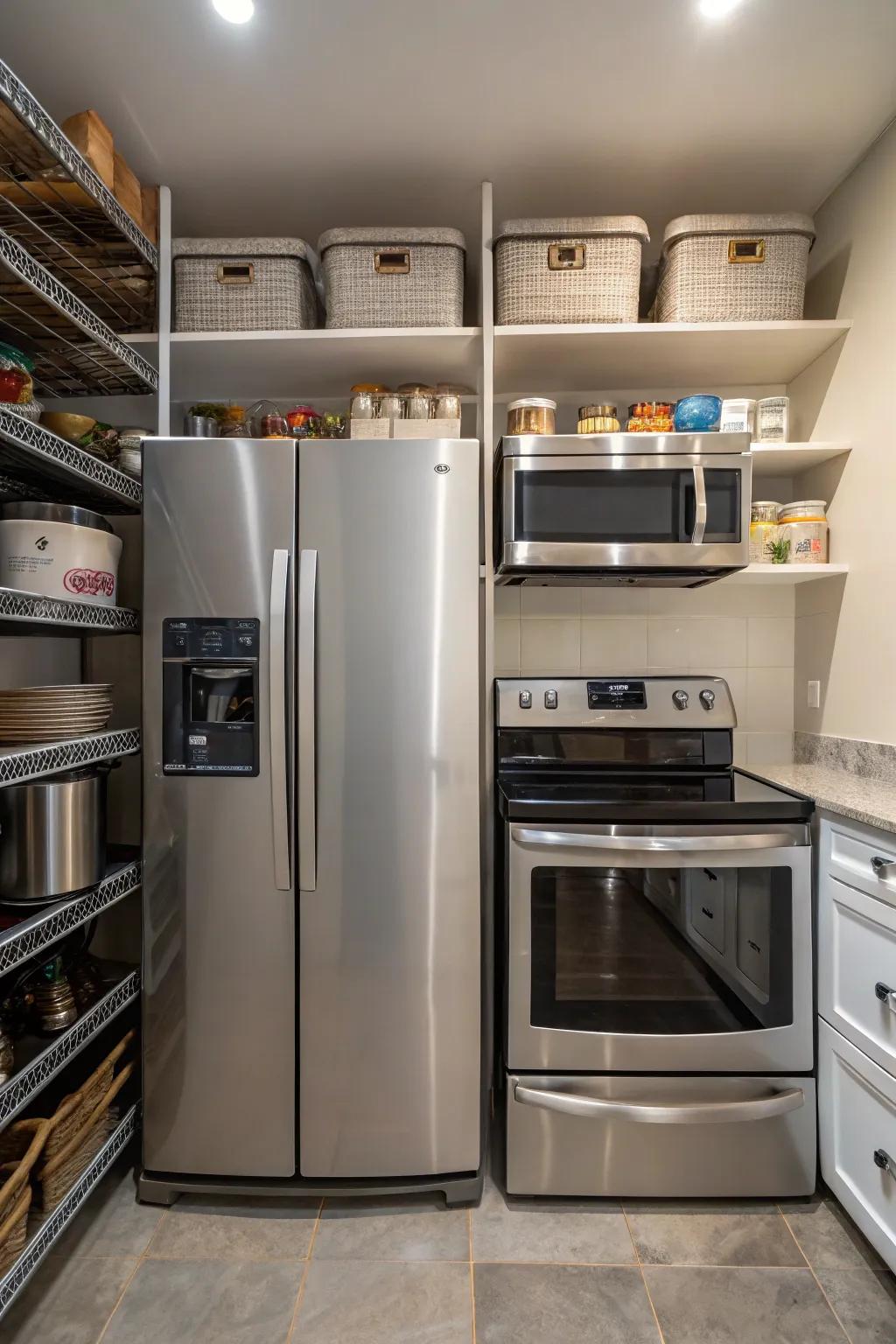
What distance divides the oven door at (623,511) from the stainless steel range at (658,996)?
1.97ft

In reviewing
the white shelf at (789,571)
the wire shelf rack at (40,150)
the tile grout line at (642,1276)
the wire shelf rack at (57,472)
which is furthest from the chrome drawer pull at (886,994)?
the wire shelf rack at (40,150)

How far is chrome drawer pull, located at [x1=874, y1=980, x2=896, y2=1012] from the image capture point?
135 cm

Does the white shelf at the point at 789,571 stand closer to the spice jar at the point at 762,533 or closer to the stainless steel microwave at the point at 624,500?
the spice jar at the point at 762,533

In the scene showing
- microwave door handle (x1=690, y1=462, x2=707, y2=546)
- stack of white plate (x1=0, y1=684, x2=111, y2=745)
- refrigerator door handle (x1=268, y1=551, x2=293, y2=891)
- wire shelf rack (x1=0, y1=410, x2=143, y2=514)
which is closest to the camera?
wire shelf rack (x1=0, y1=410, x2=143, y2=514)

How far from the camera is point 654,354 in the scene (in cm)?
199

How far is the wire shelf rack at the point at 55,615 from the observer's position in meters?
1.24

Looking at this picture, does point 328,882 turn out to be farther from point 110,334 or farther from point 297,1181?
point 110,334

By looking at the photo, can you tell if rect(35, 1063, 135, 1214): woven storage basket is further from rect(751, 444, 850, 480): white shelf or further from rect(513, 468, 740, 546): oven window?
rect(751, 444, 850, 480): white shelf

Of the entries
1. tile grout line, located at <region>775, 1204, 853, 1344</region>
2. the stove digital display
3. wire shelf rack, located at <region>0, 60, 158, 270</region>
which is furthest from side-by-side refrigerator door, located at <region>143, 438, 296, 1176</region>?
tile grout line, located at <region>775, 1204, 853, 1344</region>

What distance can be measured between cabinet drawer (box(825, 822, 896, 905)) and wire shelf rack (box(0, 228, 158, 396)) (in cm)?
196

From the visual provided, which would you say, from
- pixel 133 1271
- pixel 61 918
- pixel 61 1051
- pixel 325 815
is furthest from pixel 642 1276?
pixel 61 918

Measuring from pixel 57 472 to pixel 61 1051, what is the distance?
1198 mm

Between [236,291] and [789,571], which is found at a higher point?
[236,291]

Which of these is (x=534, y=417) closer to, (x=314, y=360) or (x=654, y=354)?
(x=654, y=354)
